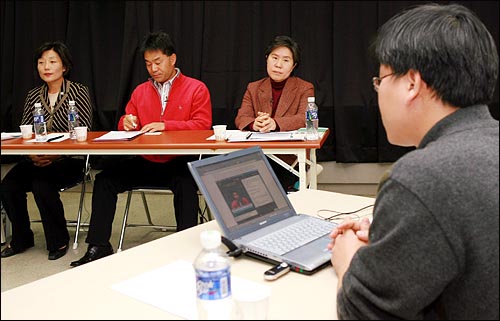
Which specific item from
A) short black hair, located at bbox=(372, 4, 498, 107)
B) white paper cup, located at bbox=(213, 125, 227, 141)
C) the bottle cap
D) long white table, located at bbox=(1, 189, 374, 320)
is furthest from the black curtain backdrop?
the bottle cap

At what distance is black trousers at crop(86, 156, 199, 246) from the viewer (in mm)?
3340

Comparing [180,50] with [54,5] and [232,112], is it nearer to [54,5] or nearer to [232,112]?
[232,112]

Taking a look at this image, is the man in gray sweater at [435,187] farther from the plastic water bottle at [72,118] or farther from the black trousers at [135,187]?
the plastic water bottle at [72,118]

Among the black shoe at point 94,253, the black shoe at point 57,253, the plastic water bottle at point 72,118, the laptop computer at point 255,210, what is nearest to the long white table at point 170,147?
the plastic water bottle at point 72,118

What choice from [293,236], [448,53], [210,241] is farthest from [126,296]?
[448,53]

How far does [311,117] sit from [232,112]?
5.06 ft

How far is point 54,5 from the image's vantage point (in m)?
4.93

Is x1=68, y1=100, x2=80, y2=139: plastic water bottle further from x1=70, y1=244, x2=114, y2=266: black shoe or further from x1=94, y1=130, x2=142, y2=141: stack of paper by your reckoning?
x1=70, y1=244, x2=114, y2=266: black shoe

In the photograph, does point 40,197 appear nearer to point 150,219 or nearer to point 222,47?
point 150,219

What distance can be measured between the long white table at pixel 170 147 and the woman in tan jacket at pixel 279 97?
28cm

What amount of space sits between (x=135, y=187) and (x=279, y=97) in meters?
1.14

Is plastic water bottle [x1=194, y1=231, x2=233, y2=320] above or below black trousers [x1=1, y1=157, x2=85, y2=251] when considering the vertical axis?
above

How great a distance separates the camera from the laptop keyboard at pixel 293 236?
150 cm

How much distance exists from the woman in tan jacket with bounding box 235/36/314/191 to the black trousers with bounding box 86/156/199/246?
0.54 metres
